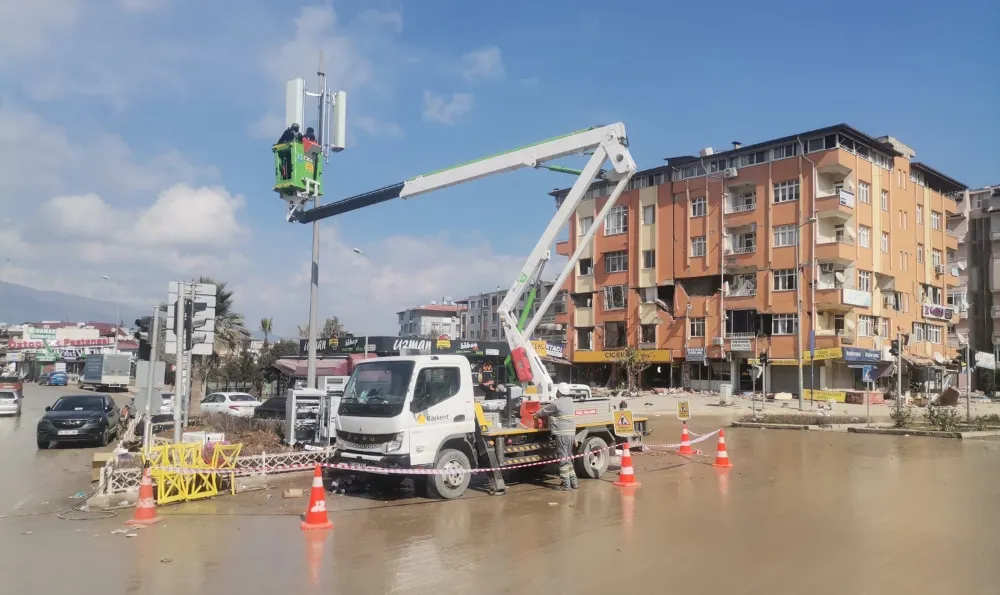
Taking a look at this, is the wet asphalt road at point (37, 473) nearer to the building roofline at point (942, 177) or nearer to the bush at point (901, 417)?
the bush at point (901, 417)

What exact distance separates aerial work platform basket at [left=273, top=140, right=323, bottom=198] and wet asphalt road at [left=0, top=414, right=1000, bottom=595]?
26.8 feet

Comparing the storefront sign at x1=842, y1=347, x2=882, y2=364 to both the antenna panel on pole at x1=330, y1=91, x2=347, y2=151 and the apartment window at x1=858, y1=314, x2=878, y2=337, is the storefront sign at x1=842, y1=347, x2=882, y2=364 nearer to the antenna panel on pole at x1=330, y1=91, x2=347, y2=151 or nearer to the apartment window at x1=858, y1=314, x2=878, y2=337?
the apartment window at x1=858, y1=314, x2=878, y2=337

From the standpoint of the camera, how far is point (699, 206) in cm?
5388

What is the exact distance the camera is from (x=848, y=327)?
48.0 m

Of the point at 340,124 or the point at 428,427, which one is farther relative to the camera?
the point at 340,124

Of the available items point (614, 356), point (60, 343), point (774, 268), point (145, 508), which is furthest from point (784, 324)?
point (60, 343)

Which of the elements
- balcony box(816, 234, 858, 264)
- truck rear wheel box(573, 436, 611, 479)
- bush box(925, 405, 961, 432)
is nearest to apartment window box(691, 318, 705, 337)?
balcony box(816, 234, 858, 264)

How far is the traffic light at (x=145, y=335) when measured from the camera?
519 inches

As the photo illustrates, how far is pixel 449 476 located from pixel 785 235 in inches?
1714

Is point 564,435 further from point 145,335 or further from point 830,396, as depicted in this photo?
point 830,396

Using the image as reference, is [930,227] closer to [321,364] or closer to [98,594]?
[321,364]

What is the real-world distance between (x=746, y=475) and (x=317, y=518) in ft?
29.2

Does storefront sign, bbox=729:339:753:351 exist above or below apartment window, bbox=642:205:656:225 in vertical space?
below

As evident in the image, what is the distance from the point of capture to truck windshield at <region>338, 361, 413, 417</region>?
36.6 feet
